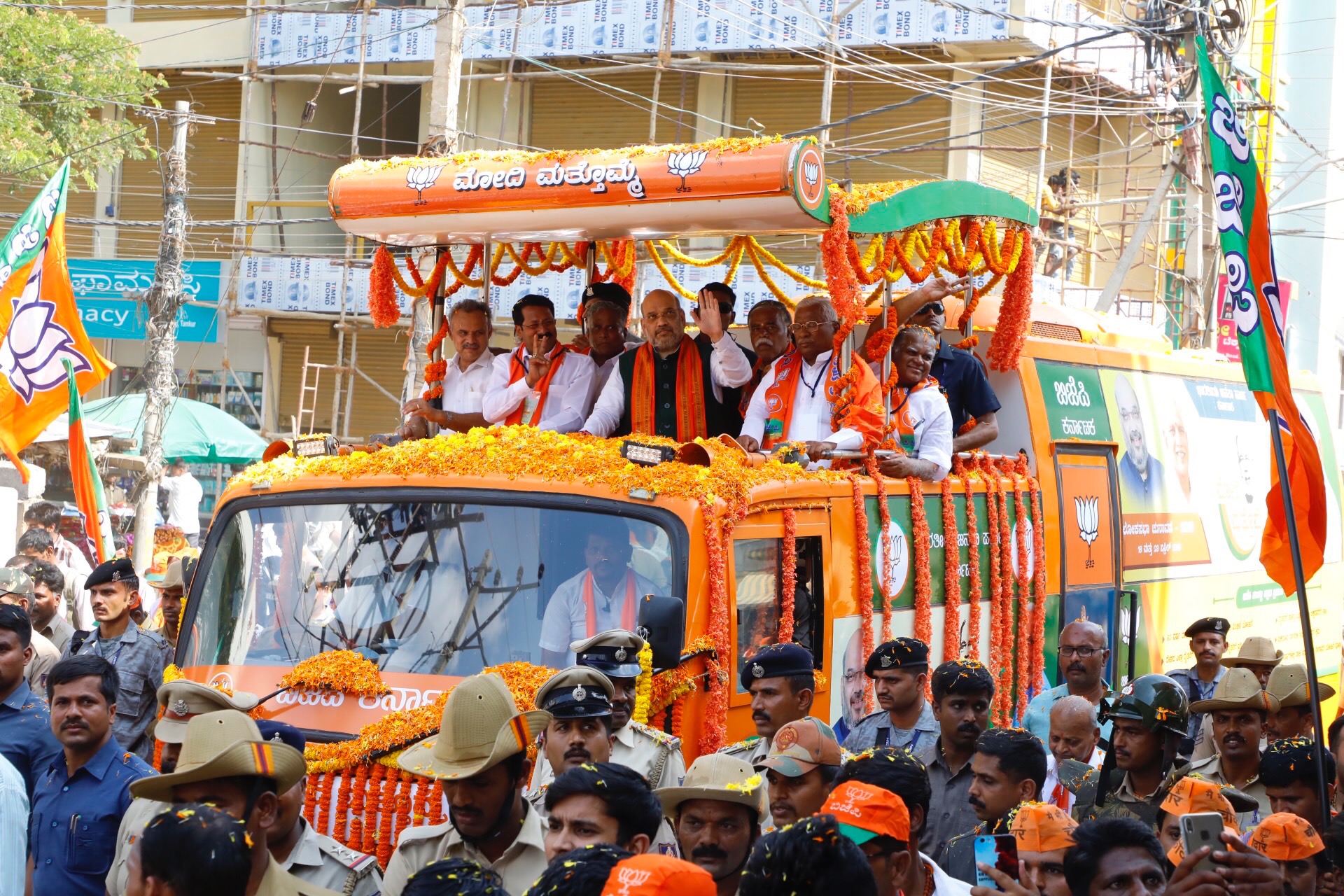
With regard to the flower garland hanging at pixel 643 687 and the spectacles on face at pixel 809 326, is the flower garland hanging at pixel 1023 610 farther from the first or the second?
the flower garland hanging at pixel 643 687

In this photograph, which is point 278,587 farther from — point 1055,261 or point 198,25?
point 198,25

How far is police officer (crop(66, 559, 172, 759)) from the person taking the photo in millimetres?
7422

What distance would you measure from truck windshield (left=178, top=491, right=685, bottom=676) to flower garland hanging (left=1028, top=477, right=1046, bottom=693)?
348 cm

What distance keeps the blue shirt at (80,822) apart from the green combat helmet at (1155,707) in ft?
10.9

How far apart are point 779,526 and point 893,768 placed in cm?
251

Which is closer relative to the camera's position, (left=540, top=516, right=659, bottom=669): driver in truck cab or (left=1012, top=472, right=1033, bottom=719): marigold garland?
(left=540, top=516, right=659, bottom=669): driver in truck cab

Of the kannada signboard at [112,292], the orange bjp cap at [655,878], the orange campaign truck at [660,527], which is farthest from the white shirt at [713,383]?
the kannada signboard at [112,292]

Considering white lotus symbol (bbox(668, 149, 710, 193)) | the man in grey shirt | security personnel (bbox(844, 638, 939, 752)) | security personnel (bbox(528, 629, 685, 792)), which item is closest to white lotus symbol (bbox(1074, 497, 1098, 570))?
security personnel (bbox(844, 638, 939, 752))

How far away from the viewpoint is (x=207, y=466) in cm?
2839

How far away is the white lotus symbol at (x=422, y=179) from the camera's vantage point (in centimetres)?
794

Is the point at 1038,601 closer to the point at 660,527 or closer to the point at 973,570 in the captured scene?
the point at 973,570

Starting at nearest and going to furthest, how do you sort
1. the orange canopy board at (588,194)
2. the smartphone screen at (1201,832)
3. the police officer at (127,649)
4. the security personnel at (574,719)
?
1. the smartphone screen at (1201,832)
2. the security personnel at (574,719)
3. the orange canopy board at (588,194)
4. the police officer at (127,649)

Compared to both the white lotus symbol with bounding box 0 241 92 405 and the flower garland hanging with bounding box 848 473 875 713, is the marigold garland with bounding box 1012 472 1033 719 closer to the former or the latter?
the flower garland hanging with bounding box 848 473 875 713

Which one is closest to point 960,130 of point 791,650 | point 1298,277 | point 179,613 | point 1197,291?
point 1197,291
